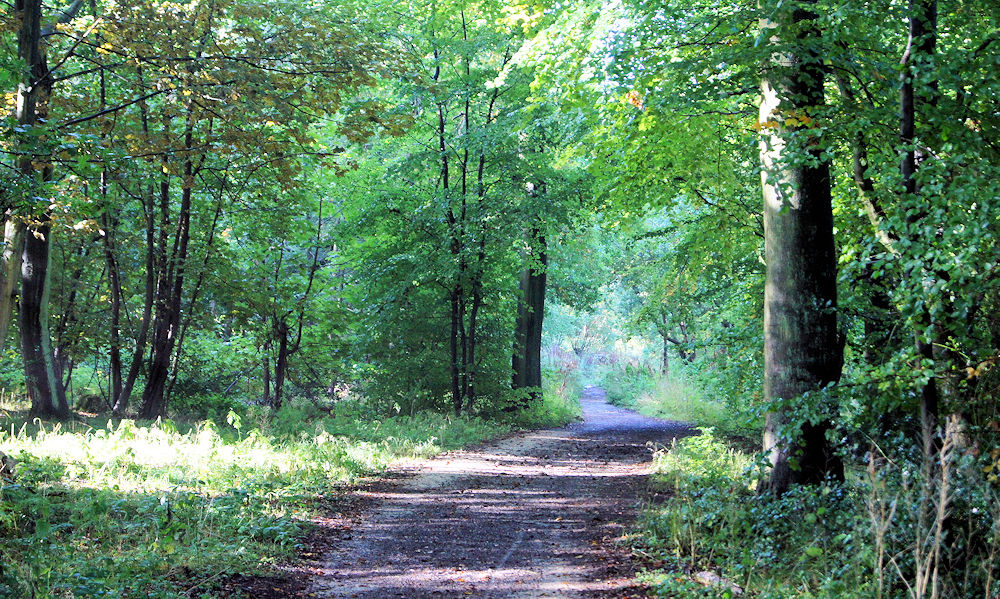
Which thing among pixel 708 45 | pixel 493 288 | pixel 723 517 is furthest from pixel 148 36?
pixel 493 288

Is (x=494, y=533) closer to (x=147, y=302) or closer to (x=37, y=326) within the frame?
(x=37, y=326)

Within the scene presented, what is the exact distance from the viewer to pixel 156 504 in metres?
6.28

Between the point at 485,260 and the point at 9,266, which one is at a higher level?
the point at 485,260

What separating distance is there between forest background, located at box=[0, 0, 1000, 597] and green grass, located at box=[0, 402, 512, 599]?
44 mm

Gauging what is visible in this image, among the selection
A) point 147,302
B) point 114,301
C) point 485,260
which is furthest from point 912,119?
point 114,301

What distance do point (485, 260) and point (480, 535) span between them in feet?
33.8

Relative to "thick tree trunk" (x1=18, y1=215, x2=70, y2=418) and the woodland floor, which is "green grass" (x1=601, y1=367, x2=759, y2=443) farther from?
"thick tree trunk" (x1=18, y1=215, x2=70, y2=418)

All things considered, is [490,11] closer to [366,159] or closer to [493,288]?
[366,159]

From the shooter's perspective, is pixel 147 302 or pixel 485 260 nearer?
pixel 147 302

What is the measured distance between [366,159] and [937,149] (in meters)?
14.6

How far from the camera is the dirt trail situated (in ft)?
17.4

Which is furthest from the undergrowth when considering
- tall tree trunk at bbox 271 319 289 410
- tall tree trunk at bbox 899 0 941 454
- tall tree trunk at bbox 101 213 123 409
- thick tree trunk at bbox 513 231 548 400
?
thick tree trunk at bbox 513 231 548 400

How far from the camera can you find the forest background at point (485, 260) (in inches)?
191

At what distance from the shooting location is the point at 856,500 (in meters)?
5.40
